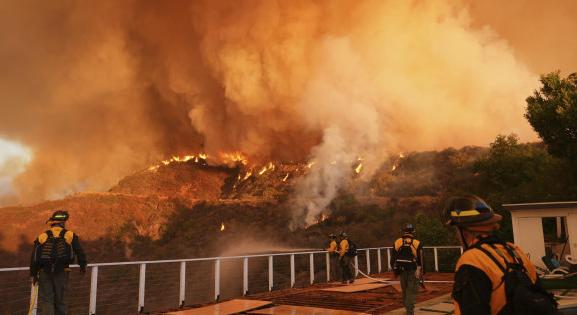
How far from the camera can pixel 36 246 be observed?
243 inches

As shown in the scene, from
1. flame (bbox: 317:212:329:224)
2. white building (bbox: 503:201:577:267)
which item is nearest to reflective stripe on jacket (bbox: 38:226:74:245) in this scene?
white building (bbox: 503:201:577:267)

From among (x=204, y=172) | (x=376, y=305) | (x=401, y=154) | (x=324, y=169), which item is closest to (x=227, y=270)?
(x=324, y=169)

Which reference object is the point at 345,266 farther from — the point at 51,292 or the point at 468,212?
the point at 468,212

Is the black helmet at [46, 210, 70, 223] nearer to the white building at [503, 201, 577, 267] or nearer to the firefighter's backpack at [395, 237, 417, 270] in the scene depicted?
the firefighter's backpack at [395, 237, 417, 270]

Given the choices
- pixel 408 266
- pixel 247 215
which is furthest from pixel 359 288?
pixel 247 215

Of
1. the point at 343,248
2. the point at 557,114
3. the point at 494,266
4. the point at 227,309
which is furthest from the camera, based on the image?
the point at 557,114

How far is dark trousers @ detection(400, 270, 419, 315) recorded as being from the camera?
743 cm

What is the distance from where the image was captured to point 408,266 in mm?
7531

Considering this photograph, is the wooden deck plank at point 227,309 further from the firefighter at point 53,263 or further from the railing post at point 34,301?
the railing post at point 34,301

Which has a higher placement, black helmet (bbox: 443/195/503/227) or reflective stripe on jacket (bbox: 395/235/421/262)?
black helmet (bbox: 443/195/503/227)

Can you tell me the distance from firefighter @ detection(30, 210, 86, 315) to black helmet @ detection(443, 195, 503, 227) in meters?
5.96

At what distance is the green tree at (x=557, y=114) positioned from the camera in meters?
22.0

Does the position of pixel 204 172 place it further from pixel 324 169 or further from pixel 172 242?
pixel 324 169

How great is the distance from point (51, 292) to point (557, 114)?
25869 mm
